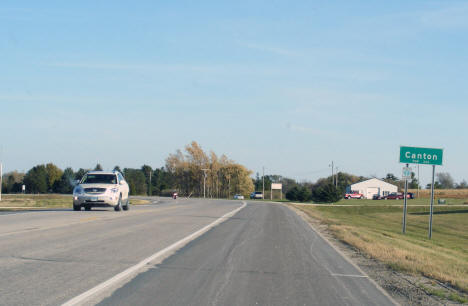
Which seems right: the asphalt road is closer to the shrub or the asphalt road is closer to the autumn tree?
the shrub

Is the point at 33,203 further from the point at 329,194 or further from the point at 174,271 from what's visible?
the point at 329,194

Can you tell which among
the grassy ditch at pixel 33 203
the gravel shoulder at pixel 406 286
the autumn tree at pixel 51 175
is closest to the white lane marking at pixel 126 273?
the gravel shoulder at pixel 406 286

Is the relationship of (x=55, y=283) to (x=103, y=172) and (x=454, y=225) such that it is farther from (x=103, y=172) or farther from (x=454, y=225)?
(x=454, y=225)

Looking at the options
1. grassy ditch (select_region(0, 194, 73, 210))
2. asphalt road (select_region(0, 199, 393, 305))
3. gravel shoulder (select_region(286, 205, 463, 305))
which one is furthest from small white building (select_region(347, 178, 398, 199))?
gravel shoulder (select_region(286, 205, 463, 305))

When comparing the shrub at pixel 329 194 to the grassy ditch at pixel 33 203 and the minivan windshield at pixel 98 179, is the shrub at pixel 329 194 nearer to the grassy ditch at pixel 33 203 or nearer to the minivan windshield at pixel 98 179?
the grassy ditch at pixel 33 203

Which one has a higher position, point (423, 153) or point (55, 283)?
point (423, 153)

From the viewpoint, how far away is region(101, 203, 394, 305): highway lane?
7.64 meters

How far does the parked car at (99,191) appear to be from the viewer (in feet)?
84.3

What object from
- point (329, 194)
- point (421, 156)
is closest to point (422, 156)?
point (421, 156)

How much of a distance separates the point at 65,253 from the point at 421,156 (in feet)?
72.8

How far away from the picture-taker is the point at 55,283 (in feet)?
27.0

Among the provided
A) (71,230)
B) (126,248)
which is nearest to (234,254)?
(126,248)

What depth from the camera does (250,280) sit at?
922 cm

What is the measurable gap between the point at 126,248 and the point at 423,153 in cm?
2066
